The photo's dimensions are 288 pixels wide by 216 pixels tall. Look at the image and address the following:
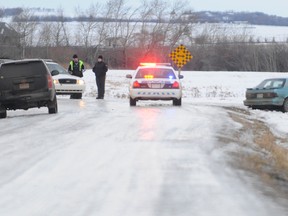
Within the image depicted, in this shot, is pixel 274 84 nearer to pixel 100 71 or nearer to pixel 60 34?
pixel 100 71

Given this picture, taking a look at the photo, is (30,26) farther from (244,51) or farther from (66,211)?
(66,211)

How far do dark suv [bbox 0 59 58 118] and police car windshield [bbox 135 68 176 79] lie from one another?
15.6ft

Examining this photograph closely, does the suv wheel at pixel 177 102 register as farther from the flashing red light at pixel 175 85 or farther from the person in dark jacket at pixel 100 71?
the person in dark jacket at pixel 100 71

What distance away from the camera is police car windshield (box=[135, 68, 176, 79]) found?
19.6 metres

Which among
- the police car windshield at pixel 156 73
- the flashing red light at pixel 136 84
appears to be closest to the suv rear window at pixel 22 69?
the flashing red light at pixel 136 84

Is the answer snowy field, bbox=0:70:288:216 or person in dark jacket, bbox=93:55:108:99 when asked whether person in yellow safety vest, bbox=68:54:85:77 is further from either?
snowy field, bbox=0:70:288:216

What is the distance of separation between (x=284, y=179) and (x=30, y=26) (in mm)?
84118

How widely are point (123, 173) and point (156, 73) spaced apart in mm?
12728

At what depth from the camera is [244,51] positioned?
93625mm

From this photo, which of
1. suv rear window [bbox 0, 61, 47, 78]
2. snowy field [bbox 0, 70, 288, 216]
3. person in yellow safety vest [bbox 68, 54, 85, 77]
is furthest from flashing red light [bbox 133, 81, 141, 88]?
snowy field [bbox 0, 70, 288, 216]

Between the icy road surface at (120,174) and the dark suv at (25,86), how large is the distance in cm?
326

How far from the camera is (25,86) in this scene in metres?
15.4

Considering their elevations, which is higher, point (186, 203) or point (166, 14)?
point (166, 14)

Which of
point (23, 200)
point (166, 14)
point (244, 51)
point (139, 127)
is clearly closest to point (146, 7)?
point (166, 14)
